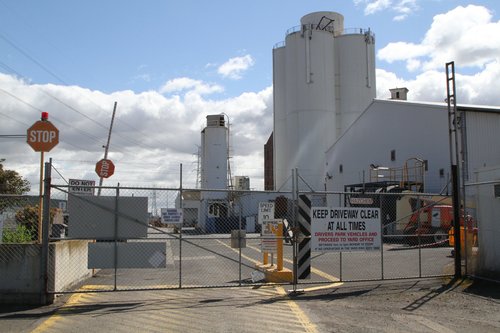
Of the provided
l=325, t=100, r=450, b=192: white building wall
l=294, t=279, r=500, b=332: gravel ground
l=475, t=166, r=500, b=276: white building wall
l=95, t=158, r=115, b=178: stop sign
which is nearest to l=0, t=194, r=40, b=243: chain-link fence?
l=294, t=279, r=500, b=332: gravel ground

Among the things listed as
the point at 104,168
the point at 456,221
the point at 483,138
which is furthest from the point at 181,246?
the point at 483,138

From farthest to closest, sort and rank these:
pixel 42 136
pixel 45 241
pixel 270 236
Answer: pixel 270 236 < pixel 42 136 < pixel 45 241

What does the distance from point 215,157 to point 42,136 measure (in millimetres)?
49824

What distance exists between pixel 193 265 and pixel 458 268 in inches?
→ 320

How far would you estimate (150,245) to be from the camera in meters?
10.3

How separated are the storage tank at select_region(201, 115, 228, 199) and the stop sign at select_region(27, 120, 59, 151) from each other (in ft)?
160

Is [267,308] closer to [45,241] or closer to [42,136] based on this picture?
[45,241]

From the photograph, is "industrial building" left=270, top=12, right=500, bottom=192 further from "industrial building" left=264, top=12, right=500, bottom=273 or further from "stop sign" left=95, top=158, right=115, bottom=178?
"stop sign" left=95, top=158, right=115, bottom=178

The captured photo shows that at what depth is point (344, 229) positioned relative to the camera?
11.6 m

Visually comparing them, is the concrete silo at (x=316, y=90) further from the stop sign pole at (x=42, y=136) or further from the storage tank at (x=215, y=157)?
the stop sign pole at (x=42, y=136)

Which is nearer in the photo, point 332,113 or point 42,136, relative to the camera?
point 42,136

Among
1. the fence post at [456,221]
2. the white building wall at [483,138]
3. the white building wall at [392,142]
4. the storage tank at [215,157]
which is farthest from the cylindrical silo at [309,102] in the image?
the fence post at [456,221]

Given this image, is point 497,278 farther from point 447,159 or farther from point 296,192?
point 447,159

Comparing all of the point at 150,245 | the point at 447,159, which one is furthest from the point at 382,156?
the point at 150,245
